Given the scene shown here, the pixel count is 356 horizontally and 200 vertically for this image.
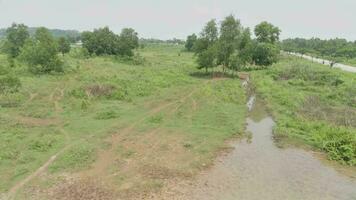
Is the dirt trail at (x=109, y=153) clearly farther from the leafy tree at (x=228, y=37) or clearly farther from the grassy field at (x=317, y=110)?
the leafy tree at (x=228, y=37)

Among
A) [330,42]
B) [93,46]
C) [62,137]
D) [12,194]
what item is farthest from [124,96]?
[330,42]

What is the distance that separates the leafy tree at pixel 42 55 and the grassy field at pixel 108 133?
3.67 meters

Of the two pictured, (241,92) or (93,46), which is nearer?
(241,92)

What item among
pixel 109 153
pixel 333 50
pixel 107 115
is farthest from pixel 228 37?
pixel 333 50

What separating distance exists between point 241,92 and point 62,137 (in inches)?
775

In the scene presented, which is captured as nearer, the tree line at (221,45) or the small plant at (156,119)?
the small plant at (156,119)

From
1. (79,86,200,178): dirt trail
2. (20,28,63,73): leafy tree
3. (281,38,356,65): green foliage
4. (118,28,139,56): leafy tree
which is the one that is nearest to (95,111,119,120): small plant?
(79,86,200,178): dirt trail

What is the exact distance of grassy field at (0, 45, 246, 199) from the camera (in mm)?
13422

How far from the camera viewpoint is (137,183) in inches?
526

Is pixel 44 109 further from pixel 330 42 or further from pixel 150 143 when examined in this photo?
pixel 330 42

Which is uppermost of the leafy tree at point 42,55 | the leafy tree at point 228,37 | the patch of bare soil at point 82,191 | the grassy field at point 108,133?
the leafy tree at point 228,37

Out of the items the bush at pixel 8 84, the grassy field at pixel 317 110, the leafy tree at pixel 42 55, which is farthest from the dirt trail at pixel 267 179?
the leafy tree at pixel 42 55

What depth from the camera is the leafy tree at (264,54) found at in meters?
53.4

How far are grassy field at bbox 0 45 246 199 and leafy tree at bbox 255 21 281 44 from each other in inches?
1129
